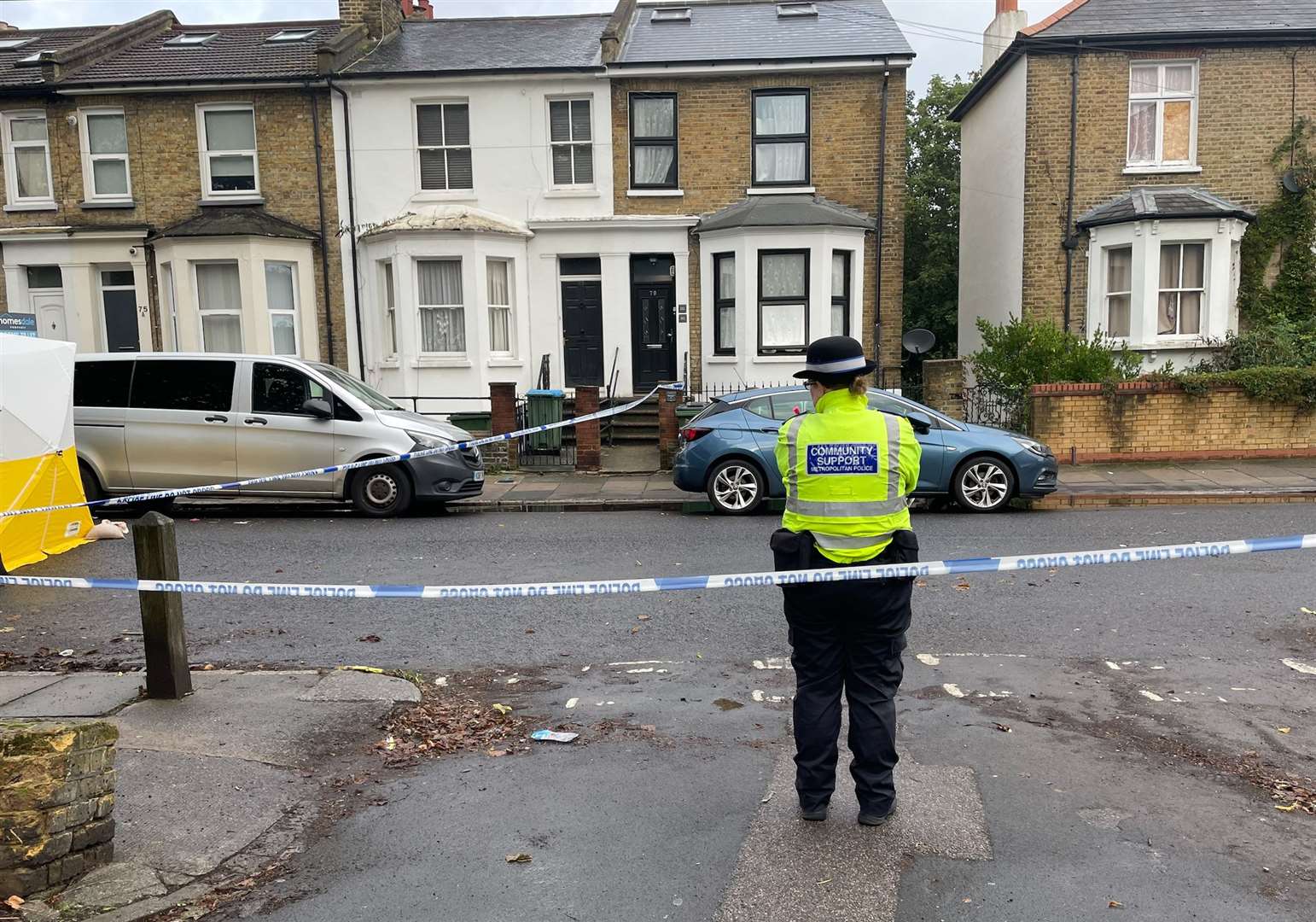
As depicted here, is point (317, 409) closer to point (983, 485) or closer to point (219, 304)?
point (983, 485)

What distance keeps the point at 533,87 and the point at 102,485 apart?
36.1 feet

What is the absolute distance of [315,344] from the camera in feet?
64.7

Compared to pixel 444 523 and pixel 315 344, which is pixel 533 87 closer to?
pixel 315 344

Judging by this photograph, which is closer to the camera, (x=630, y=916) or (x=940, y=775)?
(x=630, y=916)

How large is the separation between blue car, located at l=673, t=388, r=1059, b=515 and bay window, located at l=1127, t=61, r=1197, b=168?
368 inches

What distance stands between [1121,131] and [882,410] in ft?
33.5

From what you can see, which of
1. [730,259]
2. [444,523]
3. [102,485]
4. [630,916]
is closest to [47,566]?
[102,485]

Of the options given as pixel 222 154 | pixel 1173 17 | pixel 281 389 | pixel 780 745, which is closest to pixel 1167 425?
pixel 1173 17

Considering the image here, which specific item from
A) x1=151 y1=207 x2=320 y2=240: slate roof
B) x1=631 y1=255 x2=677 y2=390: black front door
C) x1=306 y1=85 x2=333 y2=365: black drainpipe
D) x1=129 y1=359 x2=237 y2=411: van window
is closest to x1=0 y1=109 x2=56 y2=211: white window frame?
x1=151 y1=207 x2=320 y2=240: slate roof

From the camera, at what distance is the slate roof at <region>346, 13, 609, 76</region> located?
18891 mm

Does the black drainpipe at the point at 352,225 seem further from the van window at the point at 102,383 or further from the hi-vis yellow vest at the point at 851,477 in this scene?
the hi-vis yellow vest at the point at 851,477

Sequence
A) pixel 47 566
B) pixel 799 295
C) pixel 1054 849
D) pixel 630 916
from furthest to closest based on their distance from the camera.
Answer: pixel 799 295 → pixel 47 566 → pixel 1054 849 → pixel 630 916

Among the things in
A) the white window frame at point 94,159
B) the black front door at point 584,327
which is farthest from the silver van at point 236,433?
the white window frame at point 94,159

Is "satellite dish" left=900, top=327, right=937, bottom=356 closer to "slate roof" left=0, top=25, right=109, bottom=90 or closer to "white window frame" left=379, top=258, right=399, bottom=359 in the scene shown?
"white window frame" left=379, top=258, right=399, bottom=359
